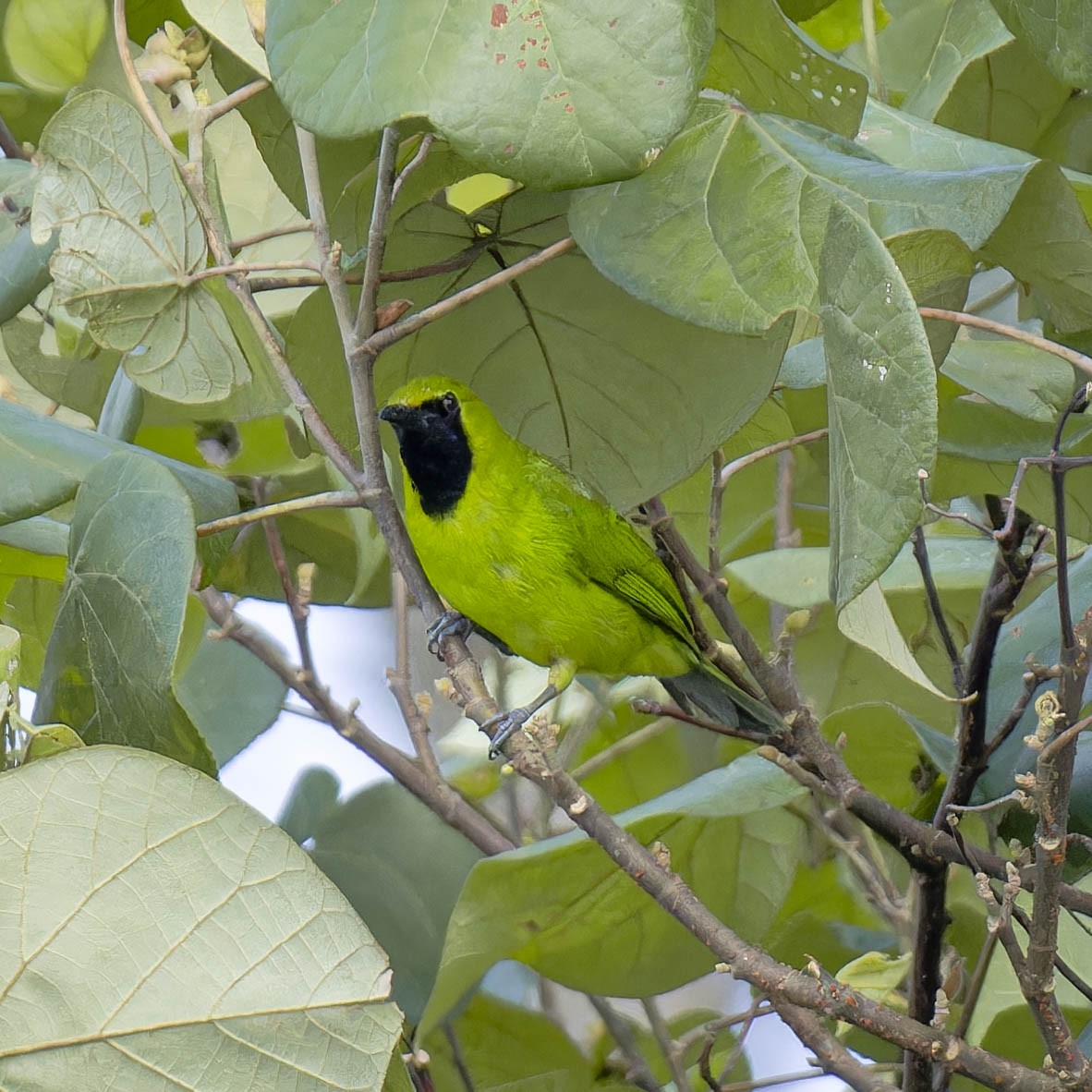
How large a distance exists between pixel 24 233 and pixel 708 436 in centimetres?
A: 66

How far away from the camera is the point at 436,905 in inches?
61.6

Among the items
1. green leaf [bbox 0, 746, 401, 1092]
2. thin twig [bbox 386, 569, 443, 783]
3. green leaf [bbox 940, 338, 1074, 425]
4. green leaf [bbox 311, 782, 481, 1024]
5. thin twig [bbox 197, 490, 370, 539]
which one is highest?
green leaf [bbox 940, 338, 1074, 425]

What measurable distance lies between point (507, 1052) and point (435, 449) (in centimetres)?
71

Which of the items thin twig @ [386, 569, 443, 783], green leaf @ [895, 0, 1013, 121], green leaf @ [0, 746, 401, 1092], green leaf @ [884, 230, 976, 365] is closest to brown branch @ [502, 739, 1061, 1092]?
green leaf @ [0, 746, 401, 1092]

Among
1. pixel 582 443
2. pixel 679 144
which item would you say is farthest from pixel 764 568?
pixel 679 144

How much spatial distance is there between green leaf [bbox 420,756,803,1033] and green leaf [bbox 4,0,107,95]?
0.98 m

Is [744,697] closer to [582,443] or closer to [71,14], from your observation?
[582,443]

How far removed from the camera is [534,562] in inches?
68.4

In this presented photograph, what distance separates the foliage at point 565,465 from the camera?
828mm

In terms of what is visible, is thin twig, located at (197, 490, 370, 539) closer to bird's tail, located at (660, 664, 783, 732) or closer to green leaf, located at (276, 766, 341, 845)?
green leaf, located at (276, 766, 341, 845)

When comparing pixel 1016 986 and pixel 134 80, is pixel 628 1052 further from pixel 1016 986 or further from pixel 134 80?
pixel 134 80

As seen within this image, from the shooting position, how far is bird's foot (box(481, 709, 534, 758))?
1.09m

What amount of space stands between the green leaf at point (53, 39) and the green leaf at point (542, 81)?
2.68 feet

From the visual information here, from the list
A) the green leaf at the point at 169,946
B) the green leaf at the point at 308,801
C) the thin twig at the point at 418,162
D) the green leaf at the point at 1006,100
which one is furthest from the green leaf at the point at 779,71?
the green leaf at the point at 308,801
